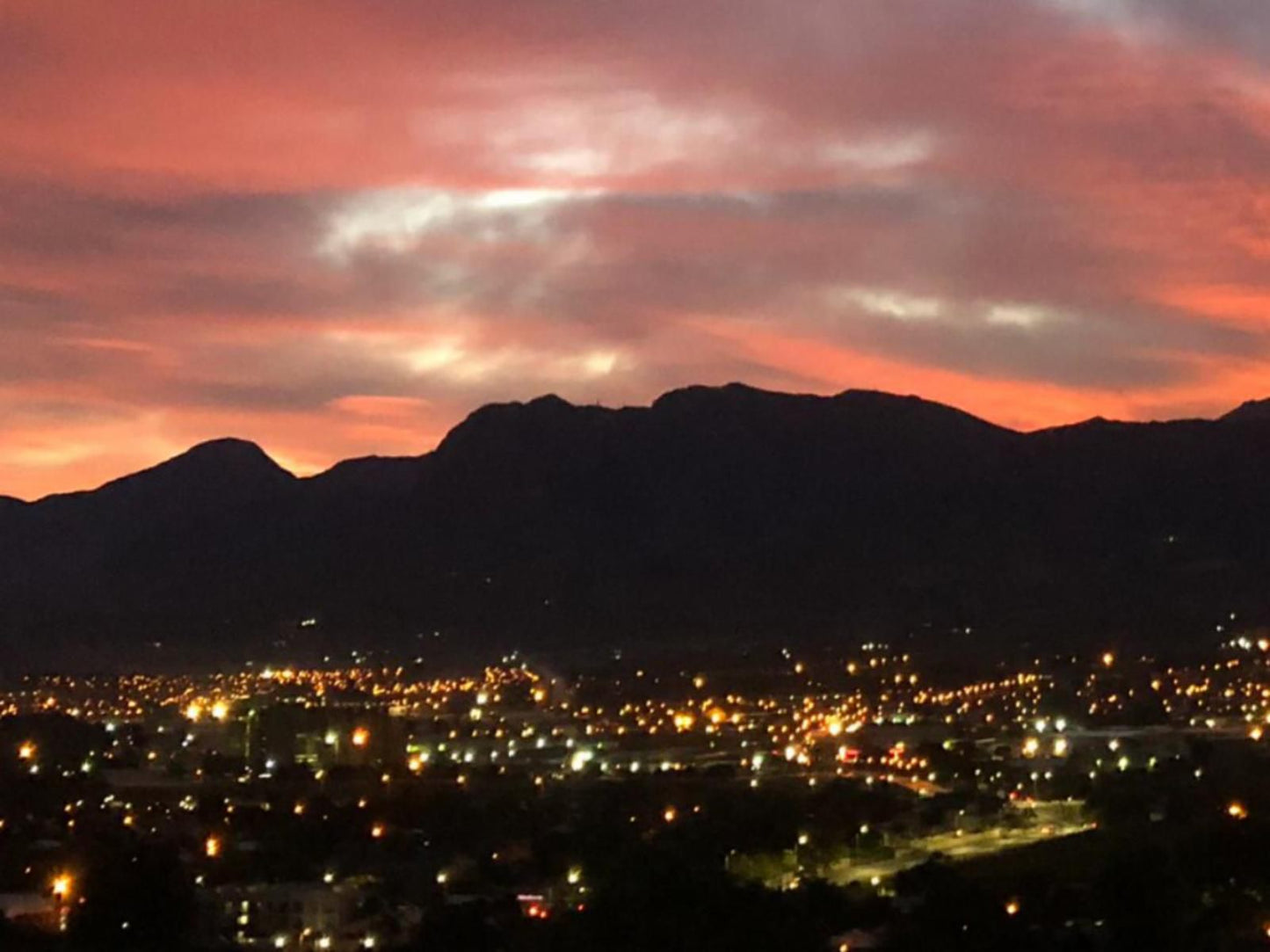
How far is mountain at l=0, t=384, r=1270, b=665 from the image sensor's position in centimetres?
9250

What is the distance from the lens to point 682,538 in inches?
4277

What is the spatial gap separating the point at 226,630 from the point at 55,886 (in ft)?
226

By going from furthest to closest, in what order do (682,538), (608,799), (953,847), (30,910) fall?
(682,538)
(608,799)
(953,847)
(30,910)

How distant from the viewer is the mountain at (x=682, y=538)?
303 feet

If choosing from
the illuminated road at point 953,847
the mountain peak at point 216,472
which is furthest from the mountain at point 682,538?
the illuminated road at point 953,847

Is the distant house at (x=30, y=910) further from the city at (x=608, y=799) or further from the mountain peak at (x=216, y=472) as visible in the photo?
the mountain peak at (x=216, y=472)

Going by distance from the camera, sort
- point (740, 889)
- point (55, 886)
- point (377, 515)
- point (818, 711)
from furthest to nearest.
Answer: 1. point (377, 515)
2. point (818, 711)
3. point (55, 886)
4. point (740, 889)

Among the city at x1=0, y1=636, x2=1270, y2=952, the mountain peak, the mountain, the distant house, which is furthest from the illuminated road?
the mountain peak

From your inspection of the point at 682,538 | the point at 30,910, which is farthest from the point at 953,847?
the point at 682,538

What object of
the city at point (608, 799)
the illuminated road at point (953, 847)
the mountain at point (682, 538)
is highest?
the mountain at point (682, 538)

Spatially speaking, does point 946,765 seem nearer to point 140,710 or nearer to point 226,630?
point 140,710

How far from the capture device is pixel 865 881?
32.8 meters

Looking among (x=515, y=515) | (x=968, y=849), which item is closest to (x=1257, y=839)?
(x=968, y=849)

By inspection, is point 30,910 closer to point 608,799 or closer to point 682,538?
point 608,799
